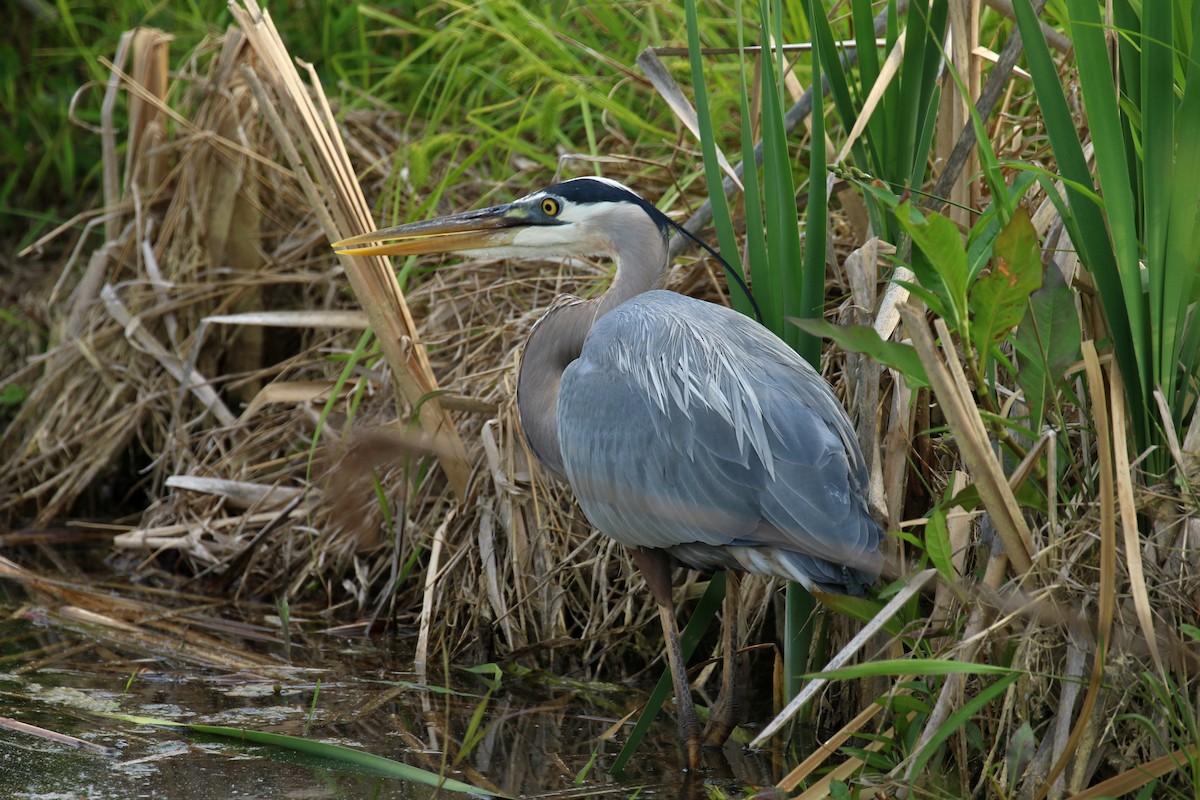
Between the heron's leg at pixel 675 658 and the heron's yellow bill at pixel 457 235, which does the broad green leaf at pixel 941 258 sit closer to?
the heron's leg at pixel 675 658

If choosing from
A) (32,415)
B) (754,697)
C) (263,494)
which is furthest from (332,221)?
(32,415)

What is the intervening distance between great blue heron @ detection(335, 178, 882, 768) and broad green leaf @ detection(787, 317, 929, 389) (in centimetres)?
43

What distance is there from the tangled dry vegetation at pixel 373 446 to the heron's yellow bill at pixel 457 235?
0.12 meters

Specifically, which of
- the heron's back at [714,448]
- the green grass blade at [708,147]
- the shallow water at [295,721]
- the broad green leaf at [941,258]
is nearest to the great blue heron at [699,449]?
the heron's back at [714,448]

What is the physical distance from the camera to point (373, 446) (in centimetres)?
317

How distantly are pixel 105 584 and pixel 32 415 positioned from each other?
1110 millimetres

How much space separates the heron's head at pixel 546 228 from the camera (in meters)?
3.10

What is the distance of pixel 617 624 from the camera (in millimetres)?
3287

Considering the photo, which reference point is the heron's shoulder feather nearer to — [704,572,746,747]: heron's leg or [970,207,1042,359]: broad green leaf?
[704,572,746,747]: heron's leg

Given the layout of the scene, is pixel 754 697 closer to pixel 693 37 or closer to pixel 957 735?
pixel 957 735

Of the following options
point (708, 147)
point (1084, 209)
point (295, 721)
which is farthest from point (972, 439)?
point (295, 721)

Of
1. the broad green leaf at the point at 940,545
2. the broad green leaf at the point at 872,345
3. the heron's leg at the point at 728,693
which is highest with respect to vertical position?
the broad green leaf at the point at 872,345

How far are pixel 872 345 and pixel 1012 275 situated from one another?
23cm

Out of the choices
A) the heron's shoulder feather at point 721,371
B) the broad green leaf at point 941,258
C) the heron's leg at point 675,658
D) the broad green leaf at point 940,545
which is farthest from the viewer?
the heron's leg at point 675,658
